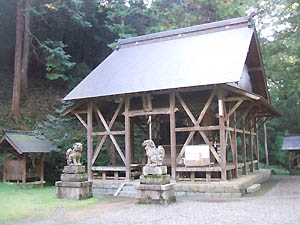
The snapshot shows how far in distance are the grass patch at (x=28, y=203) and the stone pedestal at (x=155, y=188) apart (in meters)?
1.82

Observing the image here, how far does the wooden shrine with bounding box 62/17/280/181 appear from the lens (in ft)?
37.3

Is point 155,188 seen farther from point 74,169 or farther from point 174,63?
point 174,63

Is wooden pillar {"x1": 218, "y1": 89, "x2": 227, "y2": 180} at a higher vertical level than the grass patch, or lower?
higher

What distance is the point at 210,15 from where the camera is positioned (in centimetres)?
2552

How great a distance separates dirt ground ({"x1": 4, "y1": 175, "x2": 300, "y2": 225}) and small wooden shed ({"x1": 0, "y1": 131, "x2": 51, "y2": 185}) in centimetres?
522

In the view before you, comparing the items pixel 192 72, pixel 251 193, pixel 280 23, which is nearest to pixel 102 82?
pixel 192 72

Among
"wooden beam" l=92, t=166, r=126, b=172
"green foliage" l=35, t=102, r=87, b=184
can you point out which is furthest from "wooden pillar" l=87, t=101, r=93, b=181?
"green foliage" l=35, t=102, r=87, b=184

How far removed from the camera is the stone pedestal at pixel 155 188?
895 centimetres

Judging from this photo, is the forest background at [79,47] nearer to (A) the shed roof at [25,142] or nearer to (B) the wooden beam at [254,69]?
(A) the shed roof at [25,142]

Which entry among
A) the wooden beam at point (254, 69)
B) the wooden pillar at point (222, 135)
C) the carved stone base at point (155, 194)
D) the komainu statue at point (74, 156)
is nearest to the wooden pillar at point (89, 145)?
the komainu statue at point (74, 156)

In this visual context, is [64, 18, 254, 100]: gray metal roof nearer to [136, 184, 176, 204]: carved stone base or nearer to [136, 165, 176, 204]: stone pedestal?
[136, 165, 176, 204]: stone pedestal

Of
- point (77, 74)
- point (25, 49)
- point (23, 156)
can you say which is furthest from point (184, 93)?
point (77, 74)

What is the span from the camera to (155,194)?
9023mm

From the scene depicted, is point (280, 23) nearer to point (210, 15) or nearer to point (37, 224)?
point (210, 15)
